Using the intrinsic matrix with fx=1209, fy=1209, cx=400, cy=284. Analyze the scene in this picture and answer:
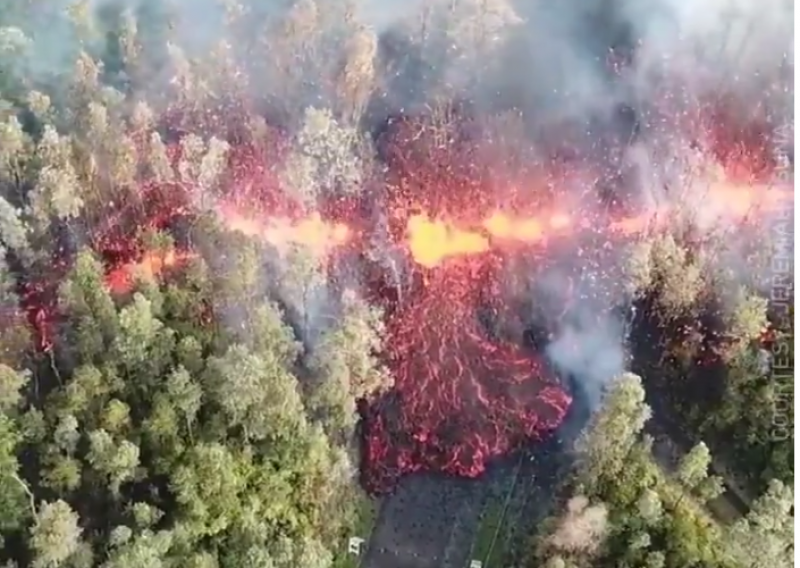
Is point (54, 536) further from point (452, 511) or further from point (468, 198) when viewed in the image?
point (468, 198)

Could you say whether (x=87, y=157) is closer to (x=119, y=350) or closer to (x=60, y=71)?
(x=60, y=71)

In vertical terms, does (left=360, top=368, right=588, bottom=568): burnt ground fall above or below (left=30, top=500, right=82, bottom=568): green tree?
above

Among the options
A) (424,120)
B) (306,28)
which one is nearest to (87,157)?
(306,28)

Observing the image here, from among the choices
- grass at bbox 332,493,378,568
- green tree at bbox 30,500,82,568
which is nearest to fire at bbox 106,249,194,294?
green tree at bbox 30,500,82,568

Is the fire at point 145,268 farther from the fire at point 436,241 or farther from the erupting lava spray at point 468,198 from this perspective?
the fire at point 436,241

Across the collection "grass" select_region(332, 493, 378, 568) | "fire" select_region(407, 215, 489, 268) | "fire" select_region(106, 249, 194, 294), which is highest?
"fire" select_region(407, 215, 489, 268)

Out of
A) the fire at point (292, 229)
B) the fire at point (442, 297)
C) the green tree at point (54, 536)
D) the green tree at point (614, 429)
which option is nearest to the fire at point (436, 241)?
the fire at point (442, 297)

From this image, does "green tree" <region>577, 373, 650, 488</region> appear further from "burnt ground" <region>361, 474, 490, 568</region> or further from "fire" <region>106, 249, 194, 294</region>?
"fire" <region>106, 249, 194, 294</region>
